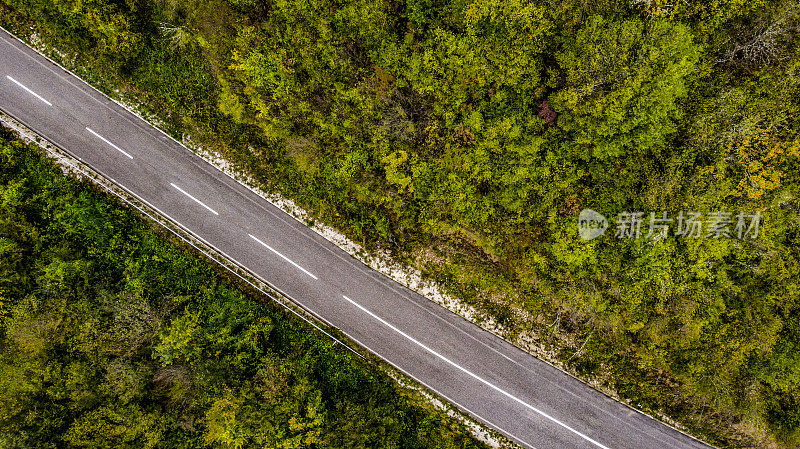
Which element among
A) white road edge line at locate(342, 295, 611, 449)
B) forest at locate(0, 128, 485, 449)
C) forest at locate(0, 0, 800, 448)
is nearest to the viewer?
forest at locate(0, 0, 800, 448)

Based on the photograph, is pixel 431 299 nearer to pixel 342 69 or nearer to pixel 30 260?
pixel 342 69

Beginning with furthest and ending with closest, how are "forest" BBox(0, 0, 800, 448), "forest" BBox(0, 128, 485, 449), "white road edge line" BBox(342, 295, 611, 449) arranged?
"white road edge line" BBox(342, 295, 611, 449)
"forest" BBox(0, 128, 485, 449)
"forest" BBox(0, 0, 800, 448)

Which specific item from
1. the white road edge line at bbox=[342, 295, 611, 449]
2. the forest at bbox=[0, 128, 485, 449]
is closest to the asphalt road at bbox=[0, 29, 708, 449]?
the white road edge line at bbox=[342, 295, 611, 449]

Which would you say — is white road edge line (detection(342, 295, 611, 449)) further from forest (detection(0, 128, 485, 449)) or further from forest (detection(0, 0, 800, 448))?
forest (detection(0, 0, 800, 448))

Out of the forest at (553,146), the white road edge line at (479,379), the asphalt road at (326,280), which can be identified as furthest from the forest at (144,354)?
the forest at (553,146)

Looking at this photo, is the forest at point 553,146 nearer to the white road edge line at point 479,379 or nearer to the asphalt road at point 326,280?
the asphalt road at point 326,280

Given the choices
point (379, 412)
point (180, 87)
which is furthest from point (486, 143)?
point (180, 87)

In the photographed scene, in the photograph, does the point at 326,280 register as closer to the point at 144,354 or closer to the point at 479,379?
the point at 479,379
